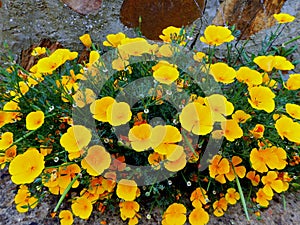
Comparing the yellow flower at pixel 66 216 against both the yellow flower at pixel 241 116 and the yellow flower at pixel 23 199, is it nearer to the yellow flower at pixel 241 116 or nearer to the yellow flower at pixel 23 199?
the yellow flower at pixel 23 199

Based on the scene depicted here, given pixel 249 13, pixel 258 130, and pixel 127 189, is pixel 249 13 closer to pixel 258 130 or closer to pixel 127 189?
pixel 258 130

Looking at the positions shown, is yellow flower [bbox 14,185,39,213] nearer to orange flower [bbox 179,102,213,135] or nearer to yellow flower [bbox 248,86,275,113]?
orange flower [bbox 179,102,213,135]

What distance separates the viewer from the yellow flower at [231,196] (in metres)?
1.17

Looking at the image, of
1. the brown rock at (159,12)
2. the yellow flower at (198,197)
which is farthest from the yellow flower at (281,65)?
the brown rock at (159,12)

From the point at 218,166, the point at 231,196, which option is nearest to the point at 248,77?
the point at 218,166

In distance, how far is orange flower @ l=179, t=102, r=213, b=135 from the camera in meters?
0.99

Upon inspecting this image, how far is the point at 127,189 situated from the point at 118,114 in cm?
24

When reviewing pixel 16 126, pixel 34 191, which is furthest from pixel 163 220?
pixel 16 126

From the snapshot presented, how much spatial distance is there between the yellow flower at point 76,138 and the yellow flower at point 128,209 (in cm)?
24

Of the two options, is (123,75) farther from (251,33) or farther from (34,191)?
(251,33)

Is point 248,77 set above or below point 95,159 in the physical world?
above

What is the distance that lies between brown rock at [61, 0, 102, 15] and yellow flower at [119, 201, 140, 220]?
35.5 inches

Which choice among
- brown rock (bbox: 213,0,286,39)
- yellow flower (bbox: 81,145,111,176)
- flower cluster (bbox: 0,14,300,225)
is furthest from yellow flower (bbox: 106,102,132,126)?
brown rock (bbox: 213,0,286,39)

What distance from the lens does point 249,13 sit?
1599 mm
